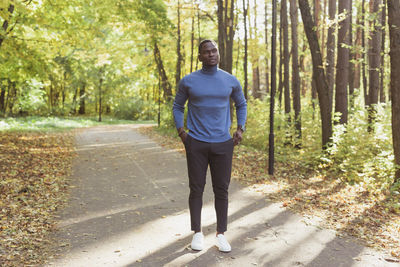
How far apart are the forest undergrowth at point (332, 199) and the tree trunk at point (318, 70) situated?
133cm

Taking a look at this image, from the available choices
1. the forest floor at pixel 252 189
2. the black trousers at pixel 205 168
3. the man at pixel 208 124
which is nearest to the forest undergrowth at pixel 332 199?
the forest floor at pixel 252 189

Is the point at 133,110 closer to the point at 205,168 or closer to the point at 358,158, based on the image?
the point at 358,158

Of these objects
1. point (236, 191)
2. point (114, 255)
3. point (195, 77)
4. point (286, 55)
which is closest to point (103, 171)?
point (236, 191)

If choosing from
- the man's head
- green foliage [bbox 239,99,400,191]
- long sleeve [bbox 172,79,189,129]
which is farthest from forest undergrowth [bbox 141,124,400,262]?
the man's head

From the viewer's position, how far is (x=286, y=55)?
1386 centimetres

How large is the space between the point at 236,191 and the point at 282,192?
1.01 meters

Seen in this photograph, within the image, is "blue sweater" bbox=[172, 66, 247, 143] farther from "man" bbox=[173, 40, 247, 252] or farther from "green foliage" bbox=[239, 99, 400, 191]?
"green foliage" bbox=[239, 99, 400, 191]

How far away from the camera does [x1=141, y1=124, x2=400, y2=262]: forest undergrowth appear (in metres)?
5.20

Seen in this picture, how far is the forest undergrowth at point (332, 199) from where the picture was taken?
5203 millimetres

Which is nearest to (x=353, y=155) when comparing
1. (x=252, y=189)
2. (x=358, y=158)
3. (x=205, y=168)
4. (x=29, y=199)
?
(x=358, y=158)

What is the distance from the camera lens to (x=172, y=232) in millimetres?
4820

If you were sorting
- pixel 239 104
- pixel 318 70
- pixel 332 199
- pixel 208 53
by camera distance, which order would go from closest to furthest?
1. pixel 208 53
2. pixel 239 104
3. pixel 332 199
4. pixel 318 70

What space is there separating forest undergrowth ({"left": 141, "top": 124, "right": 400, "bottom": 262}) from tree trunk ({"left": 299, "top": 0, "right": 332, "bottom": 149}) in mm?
1334

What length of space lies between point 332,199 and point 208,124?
4504mm
